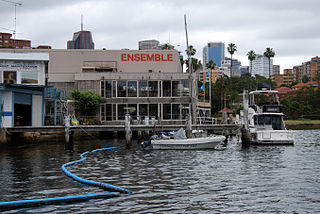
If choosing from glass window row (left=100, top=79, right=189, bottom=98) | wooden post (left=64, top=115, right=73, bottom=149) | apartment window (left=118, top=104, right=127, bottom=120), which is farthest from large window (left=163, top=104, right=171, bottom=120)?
wooden post (left=64, top=115, right=73, bottom=149)

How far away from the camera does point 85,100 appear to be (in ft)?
168

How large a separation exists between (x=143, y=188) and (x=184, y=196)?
2.21 m

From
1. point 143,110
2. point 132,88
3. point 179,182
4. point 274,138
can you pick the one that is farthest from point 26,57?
point 179,182

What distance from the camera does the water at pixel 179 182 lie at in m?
13.6

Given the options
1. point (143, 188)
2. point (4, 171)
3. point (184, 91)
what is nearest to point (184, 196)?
point (143, 188)

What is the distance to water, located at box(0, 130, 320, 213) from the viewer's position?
13.6 meters

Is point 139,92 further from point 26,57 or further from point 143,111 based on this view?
point 26,57

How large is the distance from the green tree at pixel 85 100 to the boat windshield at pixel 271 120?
22226 millimetres

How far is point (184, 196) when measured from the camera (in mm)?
15031

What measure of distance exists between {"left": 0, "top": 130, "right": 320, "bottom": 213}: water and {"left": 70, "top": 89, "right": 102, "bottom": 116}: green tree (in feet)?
73.9

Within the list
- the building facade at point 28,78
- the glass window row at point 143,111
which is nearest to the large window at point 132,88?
the glass window row at point 143,111

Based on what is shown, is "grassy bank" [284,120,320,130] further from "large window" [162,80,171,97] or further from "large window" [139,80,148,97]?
"large window" [139,80,148,97]

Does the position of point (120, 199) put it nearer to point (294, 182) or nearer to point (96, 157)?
point (294, 182)

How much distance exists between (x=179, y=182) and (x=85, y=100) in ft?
116
